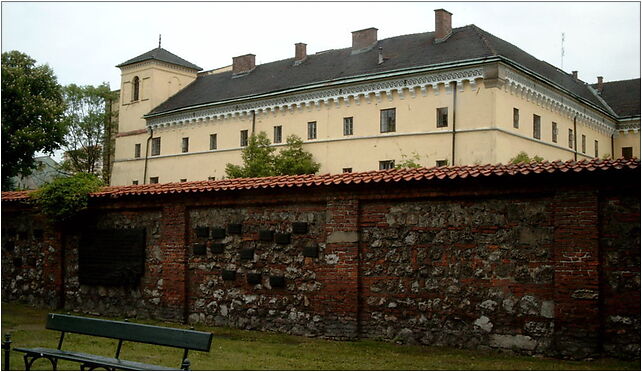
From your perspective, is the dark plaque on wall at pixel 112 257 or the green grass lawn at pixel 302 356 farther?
the dark plaque on wall at pixel 112 257

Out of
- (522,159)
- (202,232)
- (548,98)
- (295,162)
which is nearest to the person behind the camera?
(202,232)

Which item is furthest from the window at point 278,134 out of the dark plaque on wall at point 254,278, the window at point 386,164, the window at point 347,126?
the dark plaque on wall at point 254,278

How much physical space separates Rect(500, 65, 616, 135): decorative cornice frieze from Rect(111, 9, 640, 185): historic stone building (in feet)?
0.26

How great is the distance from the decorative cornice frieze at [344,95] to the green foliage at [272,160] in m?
2.13

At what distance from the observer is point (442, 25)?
128ft

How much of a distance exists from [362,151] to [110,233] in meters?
21.9

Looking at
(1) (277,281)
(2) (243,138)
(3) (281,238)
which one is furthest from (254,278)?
(2) (243,138)

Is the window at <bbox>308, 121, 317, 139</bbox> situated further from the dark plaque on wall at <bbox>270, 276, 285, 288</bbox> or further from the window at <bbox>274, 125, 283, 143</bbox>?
the dark plaque on wall at <bbox>270, 276, 285, 288</bbox>

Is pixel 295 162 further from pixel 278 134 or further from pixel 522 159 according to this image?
pixel 522 159

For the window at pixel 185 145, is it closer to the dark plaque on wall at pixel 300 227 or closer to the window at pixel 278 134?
the window at pixel 278 134

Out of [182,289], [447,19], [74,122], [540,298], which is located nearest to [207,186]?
[182,289]

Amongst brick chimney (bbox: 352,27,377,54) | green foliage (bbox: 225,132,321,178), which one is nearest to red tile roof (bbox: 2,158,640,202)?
green foliage (bbox: 225,132,321,178)

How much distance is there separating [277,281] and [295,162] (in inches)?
990

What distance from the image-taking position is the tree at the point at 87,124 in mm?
63219
